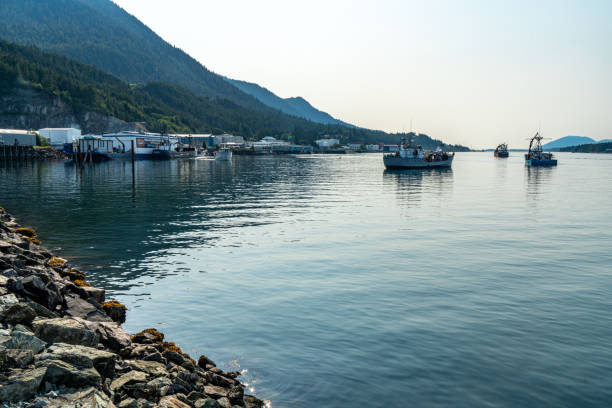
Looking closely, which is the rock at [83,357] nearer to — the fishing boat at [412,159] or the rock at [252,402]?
the rock at [252,402]

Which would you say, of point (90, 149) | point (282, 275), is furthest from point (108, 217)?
point (90, 149)

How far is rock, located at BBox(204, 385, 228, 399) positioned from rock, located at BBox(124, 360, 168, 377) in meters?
1.01

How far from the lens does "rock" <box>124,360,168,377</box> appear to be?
978 cm

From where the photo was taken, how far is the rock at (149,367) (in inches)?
385

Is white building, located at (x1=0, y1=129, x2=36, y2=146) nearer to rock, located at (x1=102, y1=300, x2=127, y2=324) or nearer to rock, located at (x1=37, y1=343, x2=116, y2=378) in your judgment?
rock, located at (x1=102, y1=300, x2=127, y2=324)

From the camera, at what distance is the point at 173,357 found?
11031 millimetres

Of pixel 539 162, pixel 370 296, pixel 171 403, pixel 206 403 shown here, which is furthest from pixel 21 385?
pixel 539 162

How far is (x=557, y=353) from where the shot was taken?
12297 mm

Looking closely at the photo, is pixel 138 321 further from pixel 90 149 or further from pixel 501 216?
pixel 90 149

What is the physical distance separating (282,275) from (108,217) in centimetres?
2150

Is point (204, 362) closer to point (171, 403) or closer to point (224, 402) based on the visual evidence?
point (224, 402)

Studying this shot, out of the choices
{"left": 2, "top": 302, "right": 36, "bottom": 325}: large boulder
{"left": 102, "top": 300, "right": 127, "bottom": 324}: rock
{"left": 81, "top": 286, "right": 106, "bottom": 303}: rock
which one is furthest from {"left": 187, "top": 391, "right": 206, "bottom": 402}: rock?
{"left": 81, "top": 286, "right": 106, "bottom": 303}: rock

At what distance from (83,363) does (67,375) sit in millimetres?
555

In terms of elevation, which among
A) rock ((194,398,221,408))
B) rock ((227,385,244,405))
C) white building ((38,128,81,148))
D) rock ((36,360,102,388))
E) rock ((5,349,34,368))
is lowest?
rock ((227,385,244,405))
